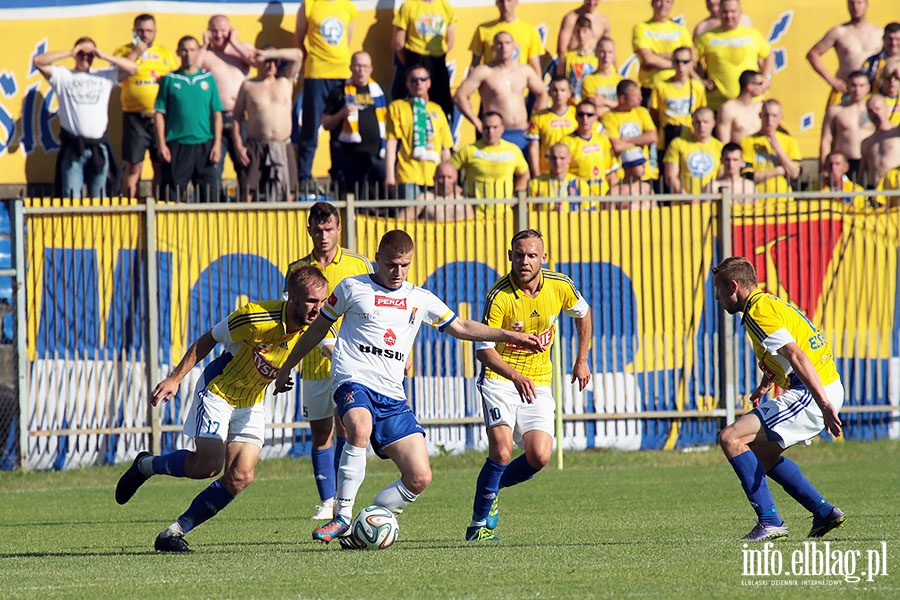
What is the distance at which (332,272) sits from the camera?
11.0 metres

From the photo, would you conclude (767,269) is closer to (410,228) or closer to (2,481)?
(410,228)

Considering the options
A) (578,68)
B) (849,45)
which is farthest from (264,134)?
(849,45)

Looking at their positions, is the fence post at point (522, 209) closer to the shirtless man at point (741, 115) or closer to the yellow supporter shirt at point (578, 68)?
the yellow supporter shirt at point (578, 68)

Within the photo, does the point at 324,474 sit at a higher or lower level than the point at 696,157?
lower

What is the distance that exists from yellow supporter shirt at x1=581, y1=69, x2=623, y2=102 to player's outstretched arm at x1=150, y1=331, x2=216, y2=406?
9.98m

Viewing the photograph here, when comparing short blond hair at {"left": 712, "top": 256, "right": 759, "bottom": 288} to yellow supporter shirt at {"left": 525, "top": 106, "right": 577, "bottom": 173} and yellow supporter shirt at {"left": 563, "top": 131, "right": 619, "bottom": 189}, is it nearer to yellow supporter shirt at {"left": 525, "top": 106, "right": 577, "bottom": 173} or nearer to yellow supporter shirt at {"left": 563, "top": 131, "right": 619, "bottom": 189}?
yellow supporter shirt at {"left": 563, "top": 131, "right": 619, "bottom": 189}

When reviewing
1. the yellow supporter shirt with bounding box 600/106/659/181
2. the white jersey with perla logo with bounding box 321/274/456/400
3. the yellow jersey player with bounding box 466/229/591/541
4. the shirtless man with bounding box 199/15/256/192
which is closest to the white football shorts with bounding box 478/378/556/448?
the yellow jersey player with bounding box 466/229/591/541

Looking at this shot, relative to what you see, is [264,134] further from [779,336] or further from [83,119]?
[779,336]

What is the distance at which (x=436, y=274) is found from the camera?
53.9ft

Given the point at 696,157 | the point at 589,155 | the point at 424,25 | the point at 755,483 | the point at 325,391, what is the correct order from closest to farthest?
the point at 755,483, the point at 325,391, the point at 589,155, the point at 696,157, the point at 424,25

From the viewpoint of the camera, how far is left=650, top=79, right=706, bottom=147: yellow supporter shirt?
59.3 ft

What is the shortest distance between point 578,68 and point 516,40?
0.90 m

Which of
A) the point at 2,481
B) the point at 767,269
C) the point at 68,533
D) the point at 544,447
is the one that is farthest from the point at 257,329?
the point at 767,269

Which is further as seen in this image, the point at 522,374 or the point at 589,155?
the point at 589,155
